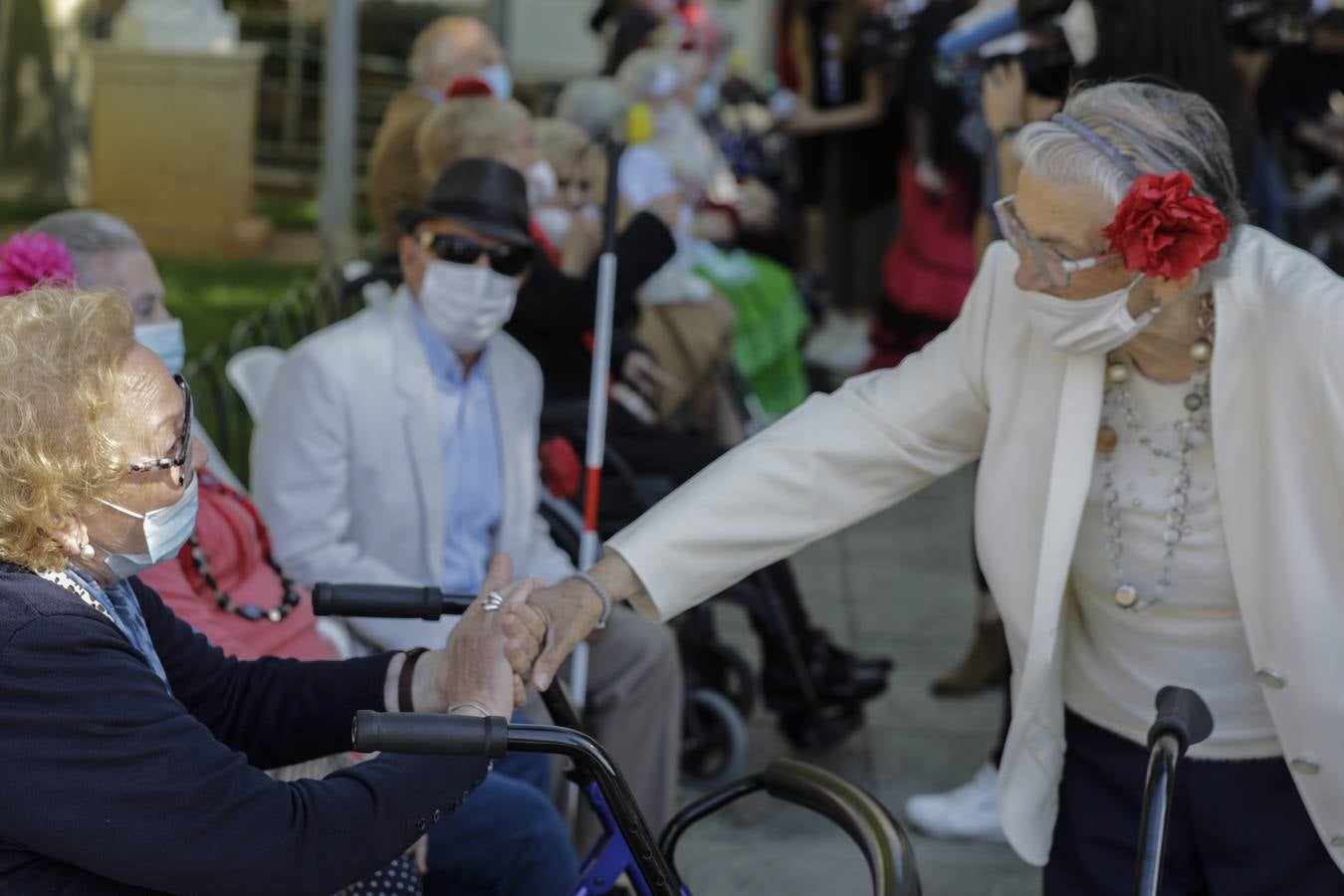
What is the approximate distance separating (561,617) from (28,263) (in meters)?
1.18

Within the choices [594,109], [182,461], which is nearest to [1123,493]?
[182,461]

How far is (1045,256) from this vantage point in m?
2.62

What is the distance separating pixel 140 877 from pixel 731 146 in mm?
8228

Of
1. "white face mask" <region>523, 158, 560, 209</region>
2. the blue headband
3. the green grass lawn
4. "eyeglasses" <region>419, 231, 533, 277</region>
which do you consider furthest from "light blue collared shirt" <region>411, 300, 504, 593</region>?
the green grass lawn

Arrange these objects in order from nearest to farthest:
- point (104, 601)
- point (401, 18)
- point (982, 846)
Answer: point (104, 601) < point (982, 846) < point (401, 18)

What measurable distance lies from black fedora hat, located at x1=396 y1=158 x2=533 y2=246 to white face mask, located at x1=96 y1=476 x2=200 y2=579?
5.70 feet

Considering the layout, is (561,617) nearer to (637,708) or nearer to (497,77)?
(637,708)

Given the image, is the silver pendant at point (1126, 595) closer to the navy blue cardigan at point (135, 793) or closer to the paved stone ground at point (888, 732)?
the navy blue cardigan at point (135, 793)

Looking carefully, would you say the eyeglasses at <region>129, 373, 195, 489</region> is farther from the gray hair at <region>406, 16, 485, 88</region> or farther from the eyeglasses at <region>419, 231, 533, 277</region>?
the gray hair at <region>406, 16, 485, 88</region>

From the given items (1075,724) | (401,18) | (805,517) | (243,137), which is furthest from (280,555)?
(401,18)

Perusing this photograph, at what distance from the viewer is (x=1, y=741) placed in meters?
1.99

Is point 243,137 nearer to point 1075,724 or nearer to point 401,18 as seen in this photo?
point 401,18

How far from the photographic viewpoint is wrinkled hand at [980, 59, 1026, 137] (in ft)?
14.9

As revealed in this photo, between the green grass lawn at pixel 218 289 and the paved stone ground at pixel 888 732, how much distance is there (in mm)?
3013
